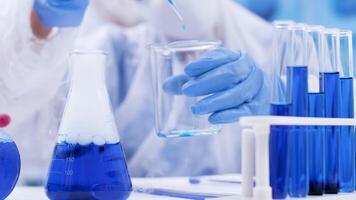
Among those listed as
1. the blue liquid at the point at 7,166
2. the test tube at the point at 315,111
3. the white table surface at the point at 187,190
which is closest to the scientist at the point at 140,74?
the white table surface at the point at 187,190

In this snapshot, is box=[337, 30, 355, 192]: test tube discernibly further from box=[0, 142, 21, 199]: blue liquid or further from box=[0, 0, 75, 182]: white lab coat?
box=[0, 0, 75, 182]: white lab coat

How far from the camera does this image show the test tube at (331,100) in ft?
3.62

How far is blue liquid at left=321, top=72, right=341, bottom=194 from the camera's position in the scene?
110 cm

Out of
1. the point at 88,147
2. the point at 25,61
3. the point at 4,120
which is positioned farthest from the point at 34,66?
the point at 88,147

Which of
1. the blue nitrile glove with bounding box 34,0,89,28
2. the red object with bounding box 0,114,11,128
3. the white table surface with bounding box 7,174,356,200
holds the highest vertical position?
the blue nitrile glove with bounding box 34,0,89,28

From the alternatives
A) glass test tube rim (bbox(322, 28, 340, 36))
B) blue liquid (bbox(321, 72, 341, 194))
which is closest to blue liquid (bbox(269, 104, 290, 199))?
blue liquid (bbox(321, 72, 341, 194))

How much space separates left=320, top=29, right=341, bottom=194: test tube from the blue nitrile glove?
769 millimetres

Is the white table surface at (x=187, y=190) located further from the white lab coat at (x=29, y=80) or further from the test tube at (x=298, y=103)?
the white lab coat at (x=29, y=80)

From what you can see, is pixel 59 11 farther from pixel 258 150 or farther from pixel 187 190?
pixel 258 150

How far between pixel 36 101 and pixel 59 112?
→ 0.09 meters

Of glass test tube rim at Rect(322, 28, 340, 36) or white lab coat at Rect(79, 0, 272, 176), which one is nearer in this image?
glass test tube rim at Rect(322, 28, 340, 36)

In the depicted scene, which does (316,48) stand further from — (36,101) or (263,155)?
(36,101)

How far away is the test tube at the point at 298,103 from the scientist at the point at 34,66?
0.75 metres

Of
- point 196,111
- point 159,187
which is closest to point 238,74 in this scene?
point 196,111
